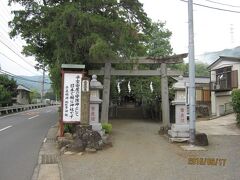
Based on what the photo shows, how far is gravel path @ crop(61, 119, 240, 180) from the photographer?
32.2 feet

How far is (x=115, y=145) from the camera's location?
48.8ft

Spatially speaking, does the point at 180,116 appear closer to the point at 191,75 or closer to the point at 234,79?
the point at 191,75

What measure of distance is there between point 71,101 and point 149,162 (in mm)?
5224

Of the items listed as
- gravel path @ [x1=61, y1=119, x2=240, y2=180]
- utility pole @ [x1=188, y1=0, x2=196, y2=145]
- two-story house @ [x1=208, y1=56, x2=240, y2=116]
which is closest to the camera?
gravel path @ [x1=61, y1=119, x2=240, y2=180]

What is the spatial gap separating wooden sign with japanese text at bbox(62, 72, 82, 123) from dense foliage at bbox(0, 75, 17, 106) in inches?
1257

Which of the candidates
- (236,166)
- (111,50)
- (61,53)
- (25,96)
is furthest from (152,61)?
(25,96)

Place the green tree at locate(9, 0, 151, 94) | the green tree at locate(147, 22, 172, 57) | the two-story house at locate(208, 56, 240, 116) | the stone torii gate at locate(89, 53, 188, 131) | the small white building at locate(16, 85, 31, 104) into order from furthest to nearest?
the small white building at locate(16, 85, 31, 104)
the green tree at locate(147, 22, 172, 57)
the two-story house at locate(208, 56, 240, 116)
the stone torii gate at locate(89, 53, 188, 131)
the green tree at locate(9, 0, 151, 94)

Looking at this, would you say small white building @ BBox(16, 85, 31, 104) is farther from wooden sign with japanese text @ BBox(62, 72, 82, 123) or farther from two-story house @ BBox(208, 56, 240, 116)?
wooden sign with japanese text @ BBox(62, 72, 82, 123)

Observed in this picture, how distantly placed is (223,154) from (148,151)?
2.56 m

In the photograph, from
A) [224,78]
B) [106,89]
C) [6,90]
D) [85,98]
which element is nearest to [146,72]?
[106,89]

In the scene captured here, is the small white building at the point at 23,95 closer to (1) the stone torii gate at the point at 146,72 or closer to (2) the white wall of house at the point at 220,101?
(2) the white wall of house at the point at 220,101

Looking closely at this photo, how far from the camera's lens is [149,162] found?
37.8ft
